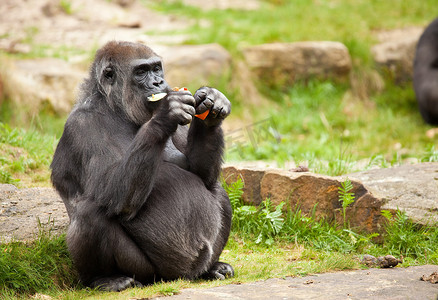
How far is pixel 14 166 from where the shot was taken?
5723 millimetres

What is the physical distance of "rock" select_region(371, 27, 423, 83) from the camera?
11.5 metres

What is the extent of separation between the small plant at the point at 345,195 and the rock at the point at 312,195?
5cm

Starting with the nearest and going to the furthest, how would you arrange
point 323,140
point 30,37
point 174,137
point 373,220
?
point 174,137 → point 373,220 → point 323,140 → point 30,37

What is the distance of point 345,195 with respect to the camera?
4.84 m

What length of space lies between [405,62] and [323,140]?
13.5 feet

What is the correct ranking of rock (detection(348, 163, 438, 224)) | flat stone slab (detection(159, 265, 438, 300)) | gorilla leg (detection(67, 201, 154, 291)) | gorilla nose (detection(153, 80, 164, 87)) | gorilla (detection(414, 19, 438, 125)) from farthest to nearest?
gorilla (detection(414, 19, 438, 125)) < rock (detection(348, 163, 438, 224)) < gorilla nose (detection(153, 80, 164, 87)) < gorilla leg (detection(67, 201, 154, 291)) < flat stone slab (detection(159, 265, 438, 300))

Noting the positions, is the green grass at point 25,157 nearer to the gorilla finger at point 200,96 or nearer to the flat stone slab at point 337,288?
the gorilla finger at point 200,96

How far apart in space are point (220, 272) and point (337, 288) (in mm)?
942

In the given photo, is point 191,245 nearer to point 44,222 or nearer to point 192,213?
point 192,213

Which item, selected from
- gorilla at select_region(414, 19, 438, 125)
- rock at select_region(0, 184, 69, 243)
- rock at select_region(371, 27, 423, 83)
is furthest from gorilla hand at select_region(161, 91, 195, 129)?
rock at select_region(371, 27, 423, 83)

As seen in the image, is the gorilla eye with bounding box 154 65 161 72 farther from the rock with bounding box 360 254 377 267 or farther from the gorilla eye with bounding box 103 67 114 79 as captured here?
the rock with bounding box 360 254 377 267

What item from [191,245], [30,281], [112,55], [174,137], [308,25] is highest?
[308,25]

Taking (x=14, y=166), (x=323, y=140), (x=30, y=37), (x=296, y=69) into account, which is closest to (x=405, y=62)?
(x=296, y=69)

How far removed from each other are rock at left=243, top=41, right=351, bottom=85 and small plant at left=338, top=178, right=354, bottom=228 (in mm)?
6026
